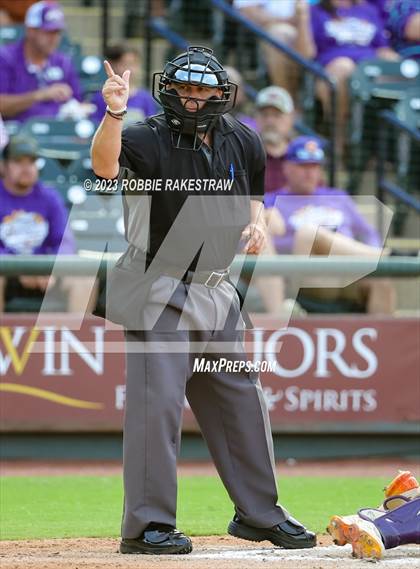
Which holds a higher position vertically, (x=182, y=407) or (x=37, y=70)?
(x=37, y=70)

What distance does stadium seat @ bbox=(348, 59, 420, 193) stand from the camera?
1052 cm

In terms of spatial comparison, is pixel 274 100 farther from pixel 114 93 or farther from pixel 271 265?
pixel 114 93

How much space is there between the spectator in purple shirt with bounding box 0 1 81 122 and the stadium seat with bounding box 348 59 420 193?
99.7 inches

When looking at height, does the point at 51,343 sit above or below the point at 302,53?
below

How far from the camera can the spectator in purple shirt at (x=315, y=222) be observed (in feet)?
26.7

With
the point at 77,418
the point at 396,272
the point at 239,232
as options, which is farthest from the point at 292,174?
the point at 239,232

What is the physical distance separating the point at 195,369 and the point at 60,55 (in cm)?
582

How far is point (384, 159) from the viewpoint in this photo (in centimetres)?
1048

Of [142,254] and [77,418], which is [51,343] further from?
[142,254]

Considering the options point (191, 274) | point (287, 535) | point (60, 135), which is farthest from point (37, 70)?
point (287, 535)

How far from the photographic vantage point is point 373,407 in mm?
7793

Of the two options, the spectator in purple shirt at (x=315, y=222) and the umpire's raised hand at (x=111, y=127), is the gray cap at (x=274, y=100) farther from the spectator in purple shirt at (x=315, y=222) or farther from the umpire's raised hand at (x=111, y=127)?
the umpire's raised hand at (x=111, y=127)

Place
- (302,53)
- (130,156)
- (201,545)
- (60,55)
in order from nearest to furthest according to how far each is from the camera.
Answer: (130,156) < (201,545) < (60,55) < (302,53)

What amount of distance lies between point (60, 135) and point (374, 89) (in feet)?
9.52
